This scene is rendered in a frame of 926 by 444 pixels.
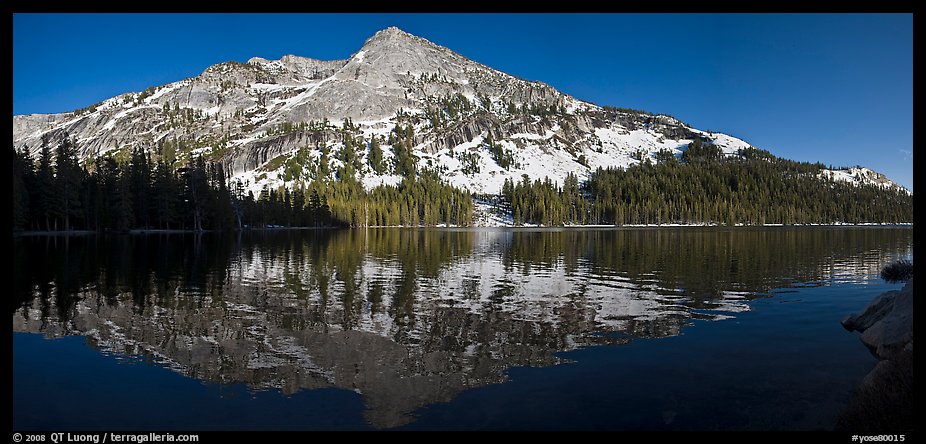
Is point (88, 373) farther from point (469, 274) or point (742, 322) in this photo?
point (469, 274)

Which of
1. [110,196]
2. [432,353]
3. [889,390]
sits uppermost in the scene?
[110,196]

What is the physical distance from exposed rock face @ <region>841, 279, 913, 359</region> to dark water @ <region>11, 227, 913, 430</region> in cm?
60

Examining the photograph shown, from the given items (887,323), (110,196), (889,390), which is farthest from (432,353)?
(110,196)

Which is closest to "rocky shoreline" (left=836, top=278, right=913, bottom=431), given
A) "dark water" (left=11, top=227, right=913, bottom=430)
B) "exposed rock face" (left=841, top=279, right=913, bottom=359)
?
"exposed rock face" (left=841, top=279, right=913, bottom=359)

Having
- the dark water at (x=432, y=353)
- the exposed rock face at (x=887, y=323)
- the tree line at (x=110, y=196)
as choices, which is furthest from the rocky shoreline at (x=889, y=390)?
the tree line at (x=110, y=196)

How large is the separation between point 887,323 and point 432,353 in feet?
53.3

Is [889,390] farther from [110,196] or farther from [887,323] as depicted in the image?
[110,196]

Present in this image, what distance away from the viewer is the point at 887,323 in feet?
56.4

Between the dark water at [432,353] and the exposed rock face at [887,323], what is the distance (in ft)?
1.97

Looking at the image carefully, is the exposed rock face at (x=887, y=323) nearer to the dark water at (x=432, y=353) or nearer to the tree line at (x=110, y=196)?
the dark water at (x=432, y=353)

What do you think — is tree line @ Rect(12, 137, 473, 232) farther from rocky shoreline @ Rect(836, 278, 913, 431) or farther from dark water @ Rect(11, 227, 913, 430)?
rocky shoreline @ Rect(836, 278, 913, 431)

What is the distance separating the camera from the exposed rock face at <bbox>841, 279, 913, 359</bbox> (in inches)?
604

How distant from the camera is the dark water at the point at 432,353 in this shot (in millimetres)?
11672
